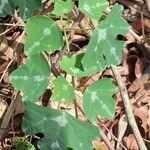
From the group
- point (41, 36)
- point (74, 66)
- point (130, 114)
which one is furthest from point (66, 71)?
point (130, 114)

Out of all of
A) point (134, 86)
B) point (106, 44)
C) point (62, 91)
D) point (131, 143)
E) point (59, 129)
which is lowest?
point (131, 143)

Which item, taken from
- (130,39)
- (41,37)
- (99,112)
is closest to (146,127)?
(130,39)

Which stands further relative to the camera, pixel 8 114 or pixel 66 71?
pixel 8 114

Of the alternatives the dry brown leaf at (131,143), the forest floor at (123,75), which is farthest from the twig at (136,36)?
the dry brown leaf at (131,143)

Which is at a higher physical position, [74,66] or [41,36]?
[41,36]

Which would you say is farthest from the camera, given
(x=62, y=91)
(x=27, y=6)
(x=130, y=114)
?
(x=130, y=114)

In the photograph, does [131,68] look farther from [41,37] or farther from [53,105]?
Result: [41,37]

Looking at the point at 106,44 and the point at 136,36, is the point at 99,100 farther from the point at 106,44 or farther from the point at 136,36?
the point at 136,36
